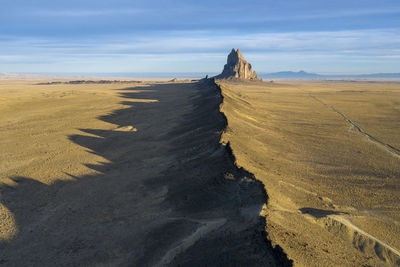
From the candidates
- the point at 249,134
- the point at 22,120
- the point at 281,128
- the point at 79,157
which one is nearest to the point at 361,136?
the point at 281,128

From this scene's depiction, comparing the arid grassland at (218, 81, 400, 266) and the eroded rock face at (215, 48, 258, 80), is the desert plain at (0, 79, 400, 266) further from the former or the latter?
the eroded rock face at (215, 48, 258, 80)

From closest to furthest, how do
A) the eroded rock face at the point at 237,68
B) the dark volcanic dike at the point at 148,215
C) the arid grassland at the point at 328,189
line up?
the dark volcanic dike at the point at 148,215 → the arid grassland at the point at 328,189 → the eroded rock face at the point at 237,68

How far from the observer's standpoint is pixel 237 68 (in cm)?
14738

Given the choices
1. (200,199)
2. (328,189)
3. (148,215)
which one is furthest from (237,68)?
(148,215)

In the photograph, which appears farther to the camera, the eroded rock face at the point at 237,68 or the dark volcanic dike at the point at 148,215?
the eroded rock face at the point at 237,68

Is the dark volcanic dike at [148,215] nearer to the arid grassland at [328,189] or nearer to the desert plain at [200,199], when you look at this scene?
the desert plain at [200,199]

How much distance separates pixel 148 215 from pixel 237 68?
140 m

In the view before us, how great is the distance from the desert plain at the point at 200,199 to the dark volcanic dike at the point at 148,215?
1.8 inches

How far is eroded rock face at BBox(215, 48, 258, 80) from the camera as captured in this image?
147125mm

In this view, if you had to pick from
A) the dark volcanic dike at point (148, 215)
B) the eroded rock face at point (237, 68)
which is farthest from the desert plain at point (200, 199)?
the eroded rock face at point (237, 68)

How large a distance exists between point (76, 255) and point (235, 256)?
531 cm

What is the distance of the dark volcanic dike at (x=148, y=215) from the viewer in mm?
9281

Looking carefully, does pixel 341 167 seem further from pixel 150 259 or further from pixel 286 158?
pixel 150 259

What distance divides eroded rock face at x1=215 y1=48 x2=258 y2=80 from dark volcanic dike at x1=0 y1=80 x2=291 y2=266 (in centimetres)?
13070
